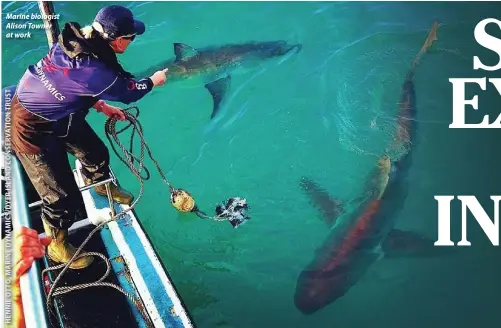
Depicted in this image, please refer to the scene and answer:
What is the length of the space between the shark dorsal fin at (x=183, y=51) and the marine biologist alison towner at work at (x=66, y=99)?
12.4 ft

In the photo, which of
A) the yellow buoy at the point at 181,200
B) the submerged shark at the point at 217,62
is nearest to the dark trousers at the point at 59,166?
the yellow buoy at the point at 181,200

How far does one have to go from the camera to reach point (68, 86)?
3404mm

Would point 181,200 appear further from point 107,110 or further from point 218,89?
point 218,89

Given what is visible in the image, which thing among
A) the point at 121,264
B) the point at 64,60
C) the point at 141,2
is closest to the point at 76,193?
the point at 121,264

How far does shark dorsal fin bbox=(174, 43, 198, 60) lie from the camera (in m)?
7.66

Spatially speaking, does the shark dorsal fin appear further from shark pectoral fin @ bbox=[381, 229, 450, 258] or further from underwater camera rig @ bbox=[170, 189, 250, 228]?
shark pectoral fin @ bbox=[381, 229, 450, 258]

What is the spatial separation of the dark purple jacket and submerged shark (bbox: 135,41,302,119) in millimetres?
3801

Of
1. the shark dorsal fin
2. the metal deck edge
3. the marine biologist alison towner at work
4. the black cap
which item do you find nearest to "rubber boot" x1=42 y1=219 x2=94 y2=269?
the marine biologist alison towner at work

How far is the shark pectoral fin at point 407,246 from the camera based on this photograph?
5.49 meters

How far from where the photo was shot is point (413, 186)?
6270mm

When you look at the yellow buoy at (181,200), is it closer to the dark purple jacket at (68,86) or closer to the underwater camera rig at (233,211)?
the underwater camera rig at (233,211)

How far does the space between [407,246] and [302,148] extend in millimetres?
1922

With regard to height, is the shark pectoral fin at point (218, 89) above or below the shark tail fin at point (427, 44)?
below

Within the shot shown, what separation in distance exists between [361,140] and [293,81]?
1501 mm
